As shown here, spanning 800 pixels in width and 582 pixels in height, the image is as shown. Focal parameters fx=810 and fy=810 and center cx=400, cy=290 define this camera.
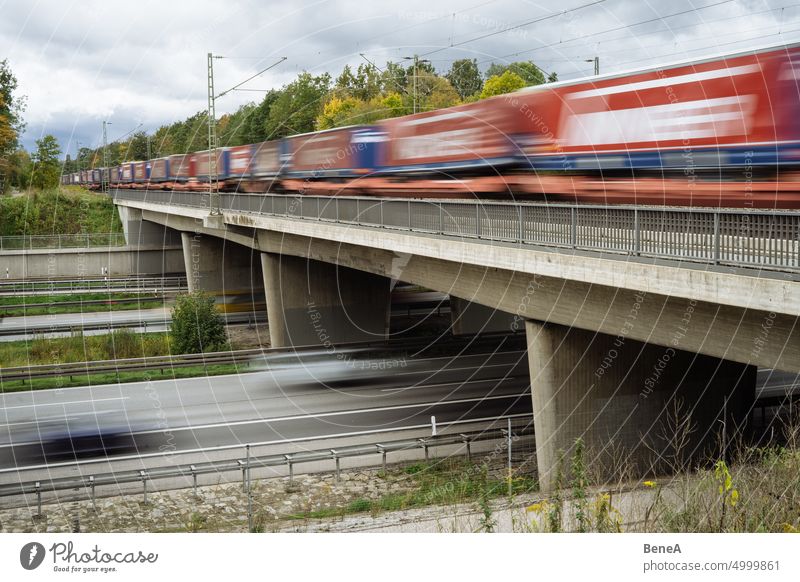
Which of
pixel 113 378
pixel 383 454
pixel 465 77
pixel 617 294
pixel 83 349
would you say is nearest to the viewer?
pixel 617 294

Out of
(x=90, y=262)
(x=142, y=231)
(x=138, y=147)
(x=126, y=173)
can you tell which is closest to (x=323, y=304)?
(x=90, y=262)

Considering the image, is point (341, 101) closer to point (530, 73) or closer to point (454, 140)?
point (530, 73)

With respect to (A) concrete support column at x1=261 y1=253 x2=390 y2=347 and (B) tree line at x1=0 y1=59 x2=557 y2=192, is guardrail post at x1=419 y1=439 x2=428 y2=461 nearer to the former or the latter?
(A) concrete support column at x1=261 y1=253 x2=390 y2=347

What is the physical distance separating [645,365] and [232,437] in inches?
452

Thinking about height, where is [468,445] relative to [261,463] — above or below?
above

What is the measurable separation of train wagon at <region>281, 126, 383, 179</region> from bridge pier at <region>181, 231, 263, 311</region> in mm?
16657

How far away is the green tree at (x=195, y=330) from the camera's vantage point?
117ft

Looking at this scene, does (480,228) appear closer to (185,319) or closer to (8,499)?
(8,499)

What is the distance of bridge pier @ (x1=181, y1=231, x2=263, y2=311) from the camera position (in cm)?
5647

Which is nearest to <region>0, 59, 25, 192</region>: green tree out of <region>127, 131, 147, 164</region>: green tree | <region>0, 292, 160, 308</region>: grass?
<region>0, 292, 160, 308</region>: grass

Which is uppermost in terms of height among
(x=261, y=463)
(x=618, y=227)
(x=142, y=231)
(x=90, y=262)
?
(x=142, y=231)

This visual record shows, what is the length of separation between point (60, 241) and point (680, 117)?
68.8 meters

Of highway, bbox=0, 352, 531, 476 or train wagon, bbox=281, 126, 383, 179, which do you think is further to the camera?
train wagon, bbox=281, 126, 383, 179

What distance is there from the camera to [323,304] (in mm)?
36812
